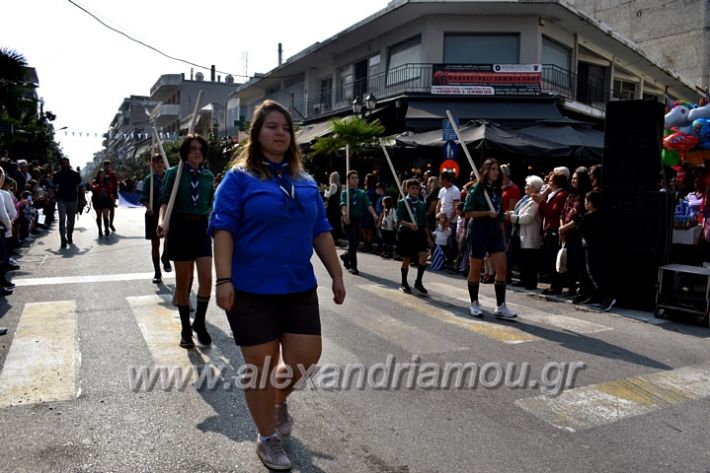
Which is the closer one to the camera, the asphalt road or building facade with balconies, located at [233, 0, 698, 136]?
the asphalt road

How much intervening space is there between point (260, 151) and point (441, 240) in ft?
28.4

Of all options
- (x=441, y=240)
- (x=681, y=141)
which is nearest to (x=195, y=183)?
(x=441, y=240)

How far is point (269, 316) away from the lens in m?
3.22

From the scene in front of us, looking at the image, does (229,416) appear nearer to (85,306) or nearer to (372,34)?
(85,306)

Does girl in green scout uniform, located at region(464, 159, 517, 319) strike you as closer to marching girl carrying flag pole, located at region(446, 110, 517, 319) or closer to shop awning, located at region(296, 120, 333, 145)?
marching girl carrying flag pole, located at region(446, 110, 517, 319)

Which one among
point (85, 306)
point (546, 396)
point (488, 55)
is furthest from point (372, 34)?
point (546, 396)

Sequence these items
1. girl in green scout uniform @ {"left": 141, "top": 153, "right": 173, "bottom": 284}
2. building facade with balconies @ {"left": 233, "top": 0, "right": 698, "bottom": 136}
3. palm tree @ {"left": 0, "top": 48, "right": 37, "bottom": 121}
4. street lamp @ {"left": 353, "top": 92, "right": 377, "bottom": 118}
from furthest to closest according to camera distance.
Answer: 1. building facade with balconies @ {"left": 233, "top": 0, "right": 698, "bottom": 136}
2. street lamp @ {"left": 353, "top": 92, "right": 377, "bottom": 118}
3. palm tree @ {"left": 0, "top": 48, "right": 37, "bottom": 121}
4. girl in green scout uniform @ {"left": 141, "top": 153, "right": 173, "bottom": 284}

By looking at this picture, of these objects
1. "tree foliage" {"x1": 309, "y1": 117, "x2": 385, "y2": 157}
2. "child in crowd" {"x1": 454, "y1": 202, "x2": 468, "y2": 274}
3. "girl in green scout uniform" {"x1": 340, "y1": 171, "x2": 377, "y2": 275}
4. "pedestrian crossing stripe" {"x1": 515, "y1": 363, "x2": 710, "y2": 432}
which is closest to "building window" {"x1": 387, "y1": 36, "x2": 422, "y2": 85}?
"tree foliage" {"x1": 309, "y1": 117, "x2": 385, "y2": 157}

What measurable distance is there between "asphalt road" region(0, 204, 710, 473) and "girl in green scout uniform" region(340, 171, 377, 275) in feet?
9.93

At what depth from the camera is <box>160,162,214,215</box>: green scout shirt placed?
224 inches

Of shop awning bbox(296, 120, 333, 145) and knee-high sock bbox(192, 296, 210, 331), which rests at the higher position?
shop awning bbox(296, 120, 333, 145)

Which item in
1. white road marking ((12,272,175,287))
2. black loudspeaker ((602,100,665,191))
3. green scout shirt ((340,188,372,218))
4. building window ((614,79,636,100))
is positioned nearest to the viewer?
black loudspeaker ((602,100,665,191))

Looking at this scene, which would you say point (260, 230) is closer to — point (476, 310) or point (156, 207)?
point (476, 310)

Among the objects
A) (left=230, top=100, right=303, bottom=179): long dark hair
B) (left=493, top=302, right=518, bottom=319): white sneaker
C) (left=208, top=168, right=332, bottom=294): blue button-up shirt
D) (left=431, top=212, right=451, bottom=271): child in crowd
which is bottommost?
(left=493, top=302, right=518, bottom=319): white sneaker
